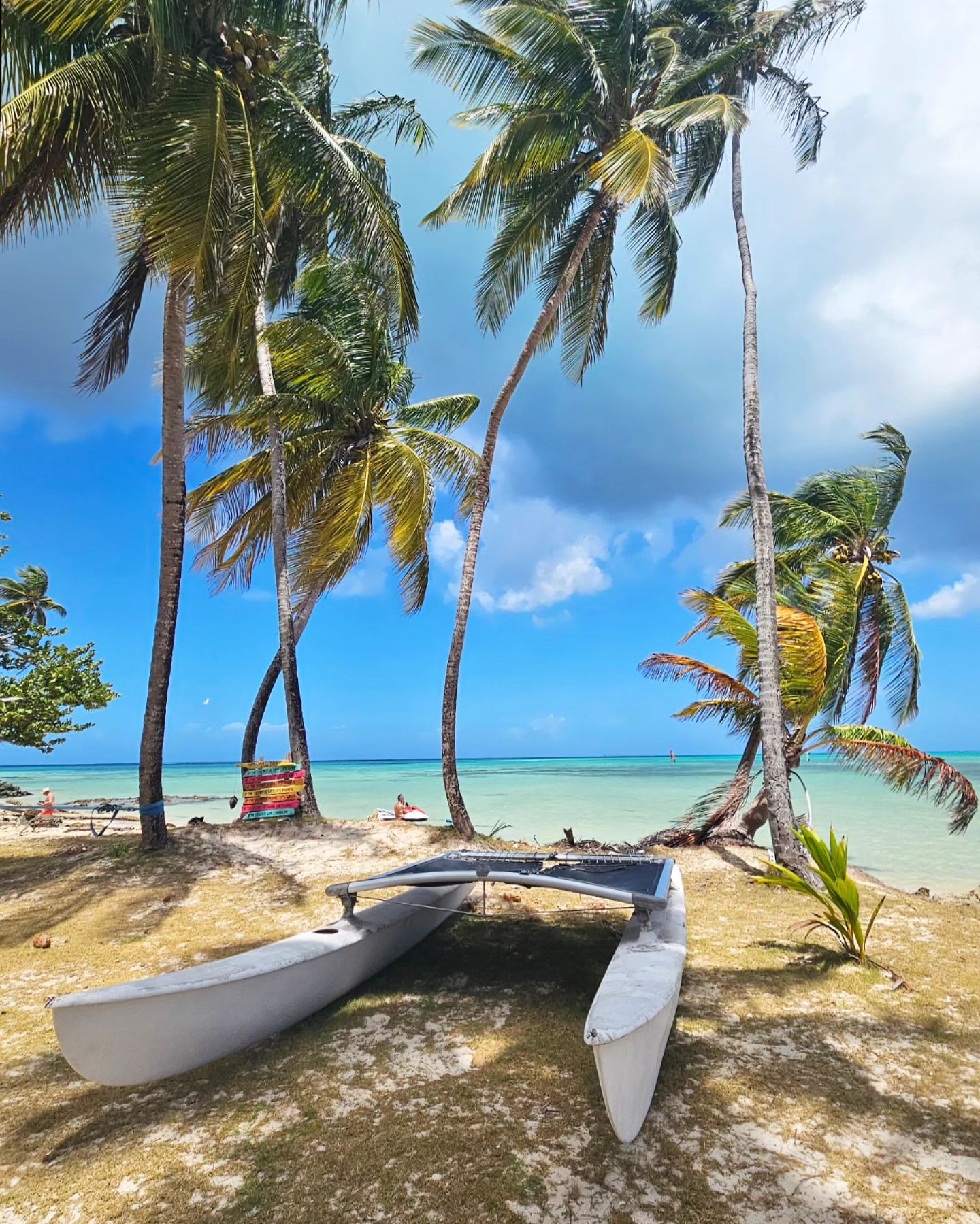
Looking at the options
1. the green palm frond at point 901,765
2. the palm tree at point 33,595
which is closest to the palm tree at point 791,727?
the green palm frond at point 901,765

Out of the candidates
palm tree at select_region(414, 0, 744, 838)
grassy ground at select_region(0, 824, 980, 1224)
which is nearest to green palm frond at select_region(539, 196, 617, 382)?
palm tree at select_region(414, 0, 744, 838)

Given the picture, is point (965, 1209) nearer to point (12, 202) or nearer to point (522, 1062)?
point (522, 1062)

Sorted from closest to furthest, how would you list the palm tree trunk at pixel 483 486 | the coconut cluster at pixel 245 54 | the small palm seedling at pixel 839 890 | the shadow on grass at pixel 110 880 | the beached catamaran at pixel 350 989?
1. the beached catamaran at pixel 350 989
2. the small palm seedling at pixel 839 890
3. the shadow on grass at pixel 110 880
4. the coconut cluster at pixel 245 54
5. the palm tree trunk at pixel 483 486

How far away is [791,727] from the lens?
8984 millimetres

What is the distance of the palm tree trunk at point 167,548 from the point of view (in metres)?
7.91

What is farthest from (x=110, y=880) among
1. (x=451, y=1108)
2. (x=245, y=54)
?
(x=245, y=54)

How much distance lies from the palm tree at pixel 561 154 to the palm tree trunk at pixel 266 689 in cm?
353

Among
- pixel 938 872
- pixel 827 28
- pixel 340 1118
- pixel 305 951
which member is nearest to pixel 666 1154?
pixel 340 1118

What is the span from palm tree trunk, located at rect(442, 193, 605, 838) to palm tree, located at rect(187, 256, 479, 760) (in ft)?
4.62

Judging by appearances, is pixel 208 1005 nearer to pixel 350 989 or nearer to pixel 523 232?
pixel 350 989

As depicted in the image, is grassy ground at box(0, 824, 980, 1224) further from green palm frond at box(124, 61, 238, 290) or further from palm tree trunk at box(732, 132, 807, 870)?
green palm frond at box(124, 61, 238, 290)

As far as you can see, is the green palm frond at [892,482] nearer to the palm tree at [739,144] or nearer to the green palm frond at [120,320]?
the palm tree at [739,144]

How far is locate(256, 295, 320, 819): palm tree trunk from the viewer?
32.1 feet

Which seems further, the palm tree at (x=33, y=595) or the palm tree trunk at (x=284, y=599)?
the palm tree at (x=33, y=595)
